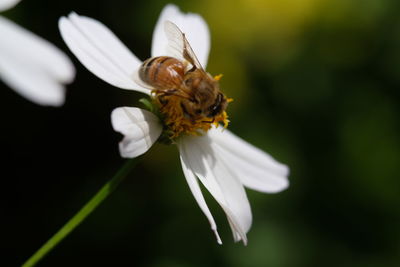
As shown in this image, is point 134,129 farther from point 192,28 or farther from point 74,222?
point 192,28

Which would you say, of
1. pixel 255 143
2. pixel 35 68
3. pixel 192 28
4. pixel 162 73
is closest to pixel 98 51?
pixel 162 73

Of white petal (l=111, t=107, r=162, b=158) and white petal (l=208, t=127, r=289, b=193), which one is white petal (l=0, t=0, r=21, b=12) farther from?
white petal (l=208, t=127, r=289, b=193)

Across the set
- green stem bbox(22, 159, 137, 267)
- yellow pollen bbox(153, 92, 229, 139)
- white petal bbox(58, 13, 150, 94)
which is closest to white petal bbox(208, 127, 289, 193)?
yellow pollen bbox(153, 92, 229, 139)

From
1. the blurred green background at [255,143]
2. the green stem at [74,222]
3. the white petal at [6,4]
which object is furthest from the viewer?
the blurred green background at [255,143]

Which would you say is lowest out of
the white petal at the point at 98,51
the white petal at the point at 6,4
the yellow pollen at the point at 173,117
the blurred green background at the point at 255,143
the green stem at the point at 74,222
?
the blurred green background at the point at 255,143

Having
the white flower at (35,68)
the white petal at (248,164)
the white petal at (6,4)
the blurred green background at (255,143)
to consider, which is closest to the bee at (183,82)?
the white petal at (248,164)

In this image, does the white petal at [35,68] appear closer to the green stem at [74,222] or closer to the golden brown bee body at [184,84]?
the green stem at [74,222]

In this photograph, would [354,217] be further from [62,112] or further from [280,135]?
[62,112]
